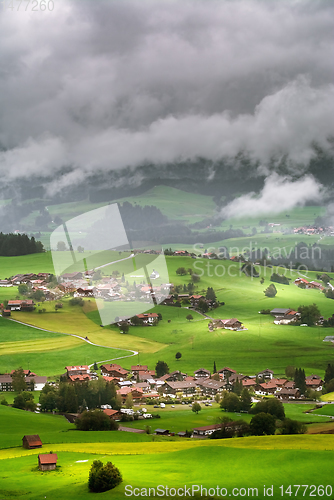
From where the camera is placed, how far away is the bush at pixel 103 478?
1428cm

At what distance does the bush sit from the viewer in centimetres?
1428

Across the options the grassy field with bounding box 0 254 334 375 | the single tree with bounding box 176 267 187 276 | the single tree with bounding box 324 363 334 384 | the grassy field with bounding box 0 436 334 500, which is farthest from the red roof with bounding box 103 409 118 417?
the single tree with bounding box 176 267 187 276

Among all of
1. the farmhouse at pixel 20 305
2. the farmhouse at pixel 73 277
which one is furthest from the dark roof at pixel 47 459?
the farmhouse at pixel 20 305

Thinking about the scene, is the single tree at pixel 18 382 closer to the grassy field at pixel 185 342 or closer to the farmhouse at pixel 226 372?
the grassy field at pixel 185 342

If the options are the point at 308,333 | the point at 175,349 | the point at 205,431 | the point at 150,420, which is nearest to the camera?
the point at 205,431

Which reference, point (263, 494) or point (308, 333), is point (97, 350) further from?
point (263, 494)

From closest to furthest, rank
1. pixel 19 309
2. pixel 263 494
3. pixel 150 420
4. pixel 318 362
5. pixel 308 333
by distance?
pixel 263 494 → pixel 150 420 → pixel 318 362 → pixel 308 333 → pixel 19 309

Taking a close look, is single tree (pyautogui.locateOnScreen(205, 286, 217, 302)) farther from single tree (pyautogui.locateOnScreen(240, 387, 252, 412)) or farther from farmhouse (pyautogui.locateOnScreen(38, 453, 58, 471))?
farmhouse (pyautogui.locateOnScreen(38, 453, 58, 471))

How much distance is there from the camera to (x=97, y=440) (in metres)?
23.3

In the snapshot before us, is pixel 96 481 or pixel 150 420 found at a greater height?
pixel 96 481

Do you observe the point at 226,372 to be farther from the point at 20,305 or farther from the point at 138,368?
the point at 20,305

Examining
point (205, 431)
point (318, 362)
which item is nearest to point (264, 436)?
point (205, 431)

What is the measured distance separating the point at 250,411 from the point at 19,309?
110 feet

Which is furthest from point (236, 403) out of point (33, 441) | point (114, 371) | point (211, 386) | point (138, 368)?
point (33, 441)
